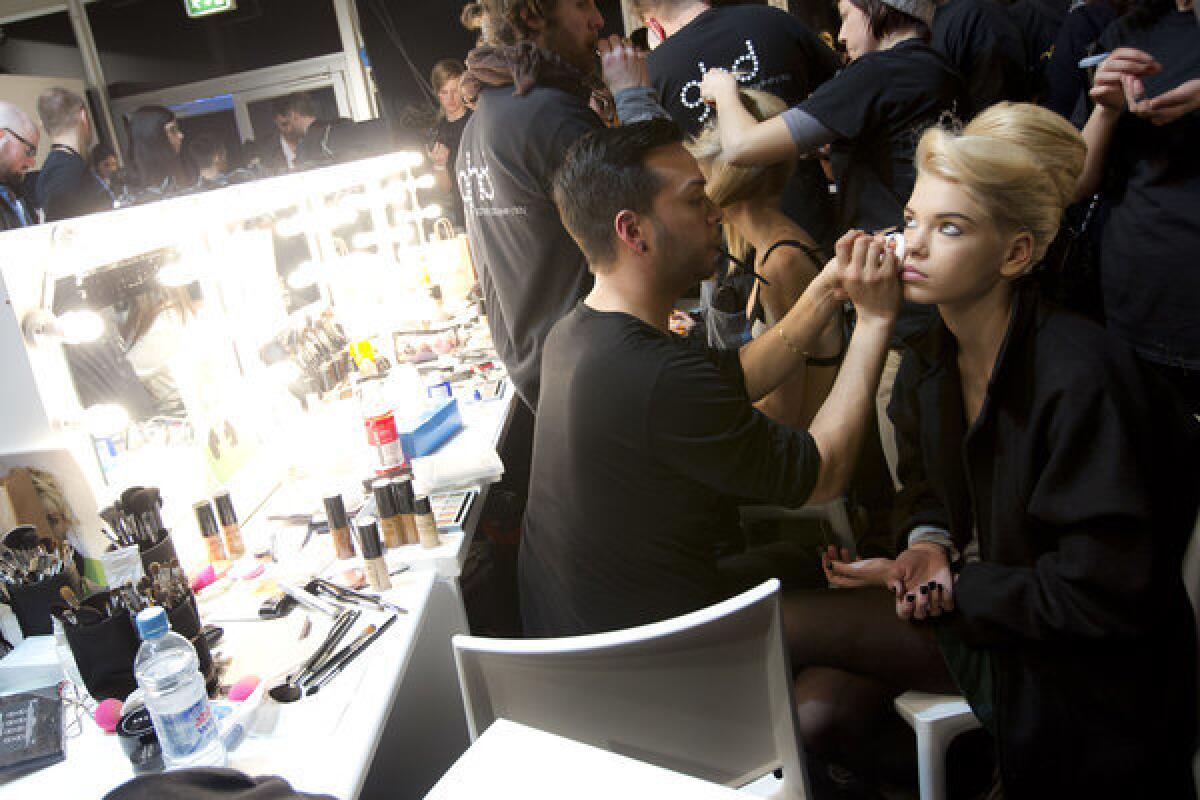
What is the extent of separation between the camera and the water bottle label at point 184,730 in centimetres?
110

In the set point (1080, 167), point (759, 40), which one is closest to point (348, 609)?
point (1080, 167)

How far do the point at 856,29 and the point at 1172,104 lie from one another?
0.82 meters

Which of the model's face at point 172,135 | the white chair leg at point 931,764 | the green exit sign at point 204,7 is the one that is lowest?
the white chair leg at point 931,764

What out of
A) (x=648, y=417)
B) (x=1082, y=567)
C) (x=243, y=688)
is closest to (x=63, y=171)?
(x=243, y=688)

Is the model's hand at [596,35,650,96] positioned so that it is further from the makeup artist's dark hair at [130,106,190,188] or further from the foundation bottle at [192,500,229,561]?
the makeup artist's dark hair at [130,106,190,188]

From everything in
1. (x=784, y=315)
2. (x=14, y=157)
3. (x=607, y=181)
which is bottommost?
(x=784, y=315)

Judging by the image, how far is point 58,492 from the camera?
1.52m

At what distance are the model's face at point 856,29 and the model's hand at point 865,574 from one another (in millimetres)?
1520

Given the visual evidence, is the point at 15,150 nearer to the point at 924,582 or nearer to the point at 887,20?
the point at 887,20

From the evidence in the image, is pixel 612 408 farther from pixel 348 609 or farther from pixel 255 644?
pixel 255 644

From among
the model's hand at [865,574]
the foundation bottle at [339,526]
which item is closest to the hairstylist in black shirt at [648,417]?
the model's hand at [865,574]

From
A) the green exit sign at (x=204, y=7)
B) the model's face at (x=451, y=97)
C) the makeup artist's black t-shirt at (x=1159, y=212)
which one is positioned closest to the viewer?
the makeup artist's black t-shirt at (x=1159, y=212)

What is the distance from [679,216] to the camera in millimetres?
1570

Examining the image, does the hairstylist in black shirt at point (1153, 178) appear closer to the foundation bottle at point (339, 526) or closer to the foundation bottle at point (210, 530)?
the foundation bottle at point (339, 526)
